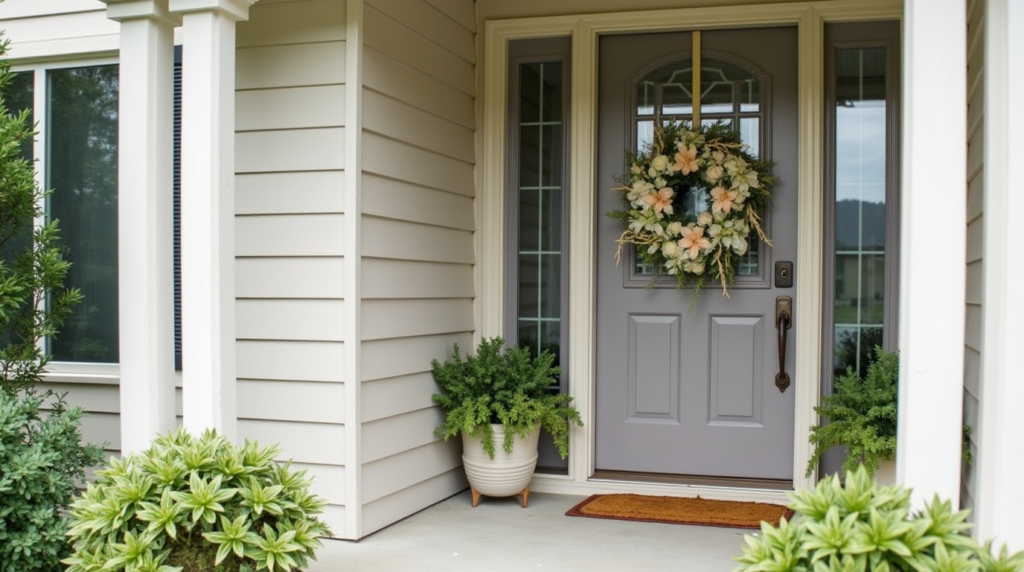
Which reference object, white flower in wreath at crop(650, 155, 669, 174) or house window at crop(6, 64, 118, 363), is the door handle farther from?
house window at crop(6, 64, 118, 363)

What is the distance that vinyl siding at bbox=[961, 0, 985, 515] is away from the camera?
9.66 feet

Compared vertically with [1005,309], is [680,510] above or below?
below

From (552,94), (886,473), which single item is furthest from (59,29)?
(886,473)

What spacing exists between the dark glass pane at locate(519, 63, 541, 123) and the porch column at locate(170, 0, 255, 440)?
5.70ft

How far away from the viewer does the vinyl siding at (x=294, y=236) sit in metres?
3.48

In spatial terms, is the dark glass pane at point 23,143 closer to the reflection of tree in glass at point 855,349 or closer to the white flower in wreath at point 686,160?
the white flower in wreath at point 686,160

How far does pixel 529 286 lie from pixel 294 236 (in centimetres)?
124

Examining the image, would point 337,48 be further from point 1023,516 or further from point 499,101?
point 1023,516

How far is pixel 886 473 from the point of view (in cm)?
341

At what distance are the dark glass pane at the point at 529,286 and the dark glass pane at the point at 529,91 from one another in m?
0.64

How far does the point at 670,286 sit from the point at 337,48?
1738 mm

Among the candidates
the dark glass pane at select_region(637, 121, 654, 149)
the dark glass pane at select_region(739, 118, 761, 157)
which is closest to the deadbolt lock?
the dark glass pane at select_region(739, 118, 761, 157)

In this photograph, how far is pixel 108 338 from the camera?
4.12 m

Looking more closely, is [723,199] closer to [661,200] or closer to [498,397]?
[661,200]
